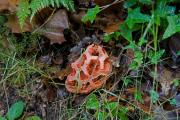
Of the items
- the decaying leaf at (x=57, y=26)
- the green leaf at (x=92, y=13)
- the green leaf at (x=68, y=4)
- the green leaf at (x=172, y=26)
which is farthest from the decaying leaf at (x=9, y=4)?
the green leaf at (x=172, y=26)

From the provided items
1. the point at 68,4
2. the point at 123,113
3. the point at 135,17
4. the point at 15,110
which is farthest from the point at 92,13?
the point at 15,110

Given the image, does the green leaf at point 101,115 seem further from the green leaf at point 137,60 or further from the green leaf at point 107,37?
the green leaf at point 107,37

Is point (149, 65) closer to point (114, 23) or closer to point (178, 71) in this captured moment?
point (178, 71)

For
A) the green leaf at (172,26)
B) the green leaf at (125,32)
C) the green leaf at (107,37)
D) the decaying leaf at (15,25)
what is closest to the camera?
the green leaf at (172,26)

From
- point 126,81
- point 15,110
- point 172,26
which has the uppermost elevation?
point 172,26

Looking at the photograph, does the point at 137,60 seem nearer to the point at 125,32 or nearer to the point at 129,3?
the point at 125,32

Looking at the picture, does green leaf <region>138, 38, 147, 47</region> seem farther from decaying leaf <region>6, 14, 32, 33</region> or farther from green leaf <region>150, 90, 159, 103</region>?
decaying leaf <region>6, 14, 32, 33</region>
